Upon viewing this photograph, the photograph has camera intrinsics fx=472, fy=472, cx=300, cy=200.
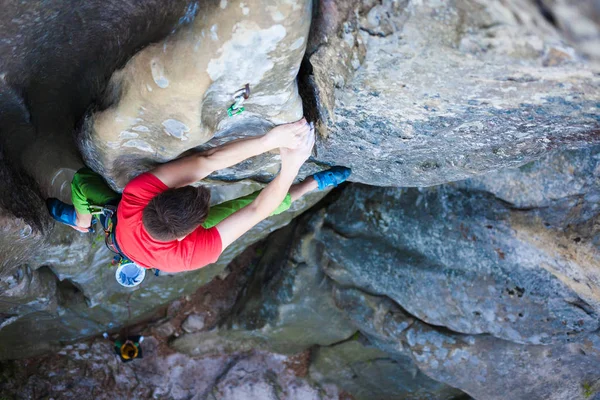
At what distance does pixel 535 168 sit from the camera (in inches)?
172

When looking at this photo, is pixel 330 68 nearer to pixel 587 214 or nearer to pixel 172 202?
pixel 172 202

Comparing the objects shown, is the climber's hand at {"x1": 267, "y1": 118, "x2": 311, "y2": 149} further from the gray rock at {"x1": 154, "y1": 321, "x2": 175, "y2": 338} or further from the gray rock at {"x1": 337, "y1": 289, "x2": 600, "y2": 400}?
the gray rock at {"x1": 154, "y1": 321, "x2": 175, "y2": 338}

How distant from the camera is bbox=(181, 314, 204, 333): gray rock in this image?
7.76 m

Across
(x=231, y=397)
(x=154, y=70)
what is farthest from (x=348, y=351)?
(x=154, y=70)

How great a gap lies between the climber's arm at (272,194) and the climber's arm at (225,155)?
0.28 ft

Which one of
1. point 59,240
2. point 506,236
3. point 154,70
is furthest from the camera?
point 59,240

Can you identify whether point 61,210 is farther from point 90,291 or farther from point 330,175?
point 330,175

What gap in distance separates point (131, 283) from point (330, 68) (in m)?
3.04

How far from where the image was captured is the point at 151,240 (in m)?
3.54

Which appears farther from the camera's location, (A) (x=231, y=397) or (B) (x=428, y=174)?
(A) (x=231, y=397)

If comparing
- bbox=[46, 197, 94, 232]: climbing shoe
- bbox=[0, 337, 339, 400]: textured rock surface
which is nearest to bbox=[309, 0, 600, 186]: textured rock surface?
bbox=[46, 197, 94, 232]: climbing shoe

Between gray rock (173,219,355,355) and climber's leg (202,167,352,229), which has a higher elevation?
climber's leg (202,167,352,229)

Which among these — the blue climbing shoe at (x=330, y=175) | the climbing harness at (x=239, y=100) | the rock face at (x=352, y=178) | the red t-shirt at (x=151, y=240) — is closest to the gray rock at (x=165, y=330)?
the rock face at (x=352, y=178)

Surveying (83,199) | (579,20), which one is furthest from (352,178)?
(579,20)
